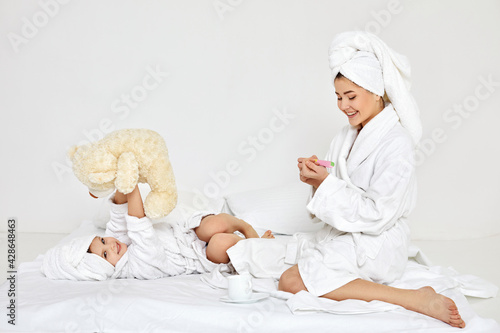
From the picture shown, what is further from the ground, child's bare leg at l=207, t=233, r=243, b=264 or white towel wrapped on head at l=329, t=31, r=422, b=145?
white towel wrapped on head at l=329, t=31, r=422, b=145

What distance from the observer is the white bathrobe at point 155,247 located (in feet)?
7.01

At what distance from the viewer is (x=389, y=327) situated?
5.71ft

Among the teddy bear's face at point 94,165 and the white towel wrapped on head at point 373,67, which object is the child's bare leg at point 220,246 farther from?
the white towel wrapped on head at point 373,67

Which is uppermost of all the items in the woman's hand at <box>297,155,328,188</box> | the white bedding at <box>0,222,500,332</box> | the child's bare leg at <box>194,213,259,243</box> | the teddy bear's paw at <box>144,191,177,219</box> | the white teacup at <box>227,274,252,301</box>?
the woman's hand at <box>297,155,328,188</box>

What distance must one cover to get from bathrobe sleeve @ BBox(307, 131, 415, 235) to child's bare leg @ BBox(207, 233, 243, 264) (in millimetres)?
429

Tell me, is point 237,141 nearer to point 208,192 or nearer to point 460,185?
point 208,192

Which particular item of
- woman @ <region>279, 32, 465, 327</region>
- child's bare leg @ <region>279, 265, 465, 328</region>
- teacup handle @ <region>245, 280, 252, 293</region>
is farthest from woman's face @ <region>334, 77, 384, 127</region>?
teacup handle @ <region>245, 280, 252, 293</region>

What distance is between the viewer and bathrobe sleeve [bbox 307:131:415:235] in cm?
200

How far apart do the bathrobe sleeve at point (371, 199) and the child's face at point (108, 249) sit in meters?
0.75

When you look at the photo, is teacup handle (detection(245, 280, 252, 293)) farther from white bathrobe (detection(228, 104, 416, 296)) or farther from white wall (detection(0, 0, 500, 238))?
white wall (detection(0, 0, 500, 238))

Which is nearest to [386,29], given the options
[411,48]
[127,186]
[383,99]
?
[411,48]

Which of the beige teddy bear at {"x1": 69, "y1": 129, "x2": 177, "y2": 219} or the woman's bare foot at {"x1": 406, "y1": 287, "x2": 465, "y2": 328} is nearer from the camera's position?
the woman's bare foot at {"x1": 406, "y1": 287, "x2": 465, "y2": 328}

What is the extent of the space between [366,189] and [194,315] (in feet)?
2.50

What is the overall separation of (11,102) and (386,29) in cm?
216
